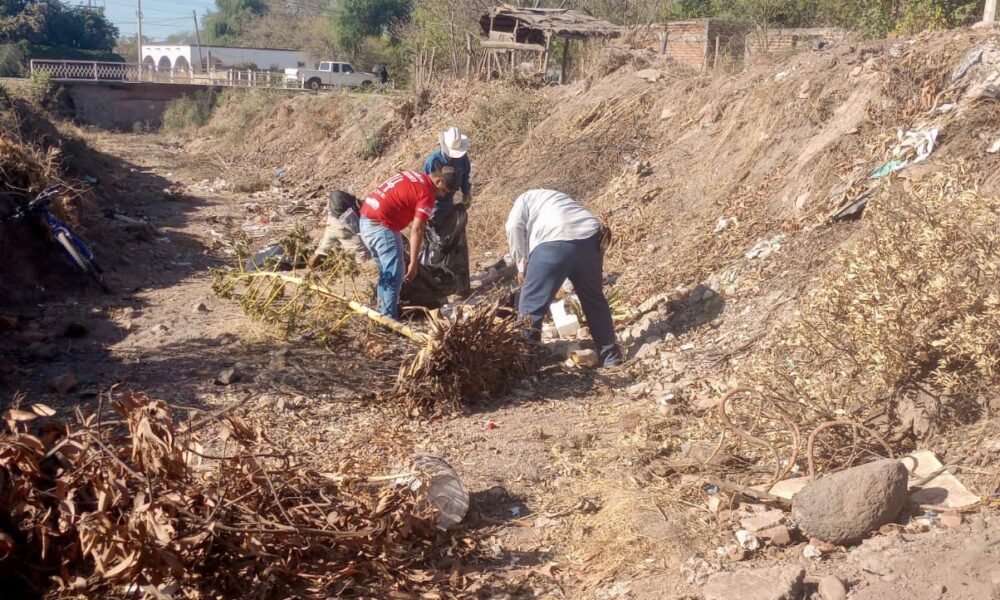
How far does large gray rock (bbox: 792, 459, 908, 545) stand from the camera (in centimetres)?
354

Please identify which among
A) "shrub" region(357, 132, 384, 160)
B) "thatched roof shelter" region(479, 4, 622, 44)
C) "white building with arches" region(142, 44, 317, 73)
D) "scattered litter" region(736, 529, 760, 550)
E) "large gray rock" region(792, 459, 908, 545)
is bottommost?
"scattered litter" region(736, 529, 760, 550)

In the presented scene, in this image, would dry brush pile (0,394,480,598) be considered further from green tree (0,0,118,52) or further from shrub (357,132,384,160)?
green tree (0,0,118,52)

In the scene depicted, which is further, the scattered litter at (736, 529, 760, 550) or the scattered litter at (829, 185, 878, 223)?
the scattered litter at (829, 185, 878, 223)

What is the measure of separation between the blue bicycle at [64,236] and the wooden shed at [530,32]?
10.9 m

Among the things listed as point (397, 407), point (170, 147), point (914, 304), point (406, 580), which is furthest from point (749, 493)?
point (170, 147)

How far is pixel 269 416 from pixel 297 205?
10408mm

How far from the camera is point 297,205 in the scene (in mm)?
15148

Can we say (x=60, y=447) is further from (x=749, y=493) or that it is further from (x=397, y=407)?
(x=749, y=493)

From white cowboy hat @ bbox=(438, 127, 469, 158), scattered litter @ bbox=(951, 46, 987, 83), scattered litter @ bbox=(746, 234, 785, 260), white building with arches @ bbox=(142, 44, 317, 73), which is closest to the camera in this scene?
scattered litter @ bbox=(746, 234, 785, 260)

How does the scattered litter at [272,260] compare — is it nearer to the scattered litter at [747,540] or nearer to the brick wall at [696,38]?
the scattered litter at [747,540]

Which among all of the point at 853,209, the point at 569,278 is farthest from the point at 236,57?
the point at 569,278

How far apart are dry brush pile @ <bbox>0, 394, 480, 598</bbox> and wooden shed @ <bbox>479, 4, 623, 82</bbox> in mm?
15145

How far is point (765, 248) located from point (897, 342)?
3407 millimetres

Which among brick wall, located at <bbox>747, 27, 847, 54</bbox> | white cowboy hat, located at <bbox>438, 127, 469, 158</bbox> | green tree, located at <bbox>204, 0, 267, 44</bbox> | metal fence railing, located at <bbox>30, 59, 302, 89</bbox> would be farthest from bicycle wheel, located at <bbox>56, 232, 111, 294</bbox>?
green tree, located at <bbox>204, 0, 267, 44</bbox>
